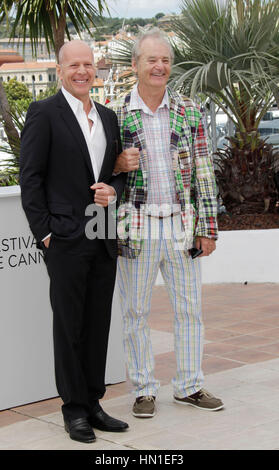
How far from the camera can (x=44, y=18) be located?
9.78 m

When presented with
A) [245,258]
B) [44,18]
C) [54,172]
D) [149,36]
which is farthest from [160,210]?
[44,18]

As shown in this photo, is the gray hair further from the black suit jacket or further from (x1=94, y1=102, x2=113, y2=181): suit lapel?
the black suit jacket

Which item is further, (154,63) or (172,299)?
(172,299)

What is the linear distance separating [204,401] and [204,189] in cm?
111

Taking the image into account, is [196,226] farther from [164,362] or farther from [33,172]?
[164,362]

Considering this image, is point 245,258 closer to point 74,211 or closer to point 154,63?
point 154,63

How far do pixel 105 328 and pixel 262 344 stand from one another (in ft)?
6.41

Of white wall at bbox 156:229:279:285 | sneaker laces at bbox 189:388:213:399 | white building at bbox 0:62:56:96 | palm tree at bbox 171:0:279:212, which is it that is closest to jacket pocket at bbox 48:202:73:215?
sneaker laces at bbox 189:388:213:399

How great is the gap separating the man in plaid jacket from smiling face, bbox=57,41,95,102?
32cm

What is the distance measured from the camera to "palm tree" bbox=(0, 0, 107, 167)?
9.48 meters

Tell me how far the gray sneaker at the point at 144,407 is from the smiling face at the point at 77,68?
157 centimetres

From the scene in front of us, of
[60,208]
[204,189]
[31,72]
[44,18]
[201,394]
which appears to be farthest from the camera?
[31,72]
